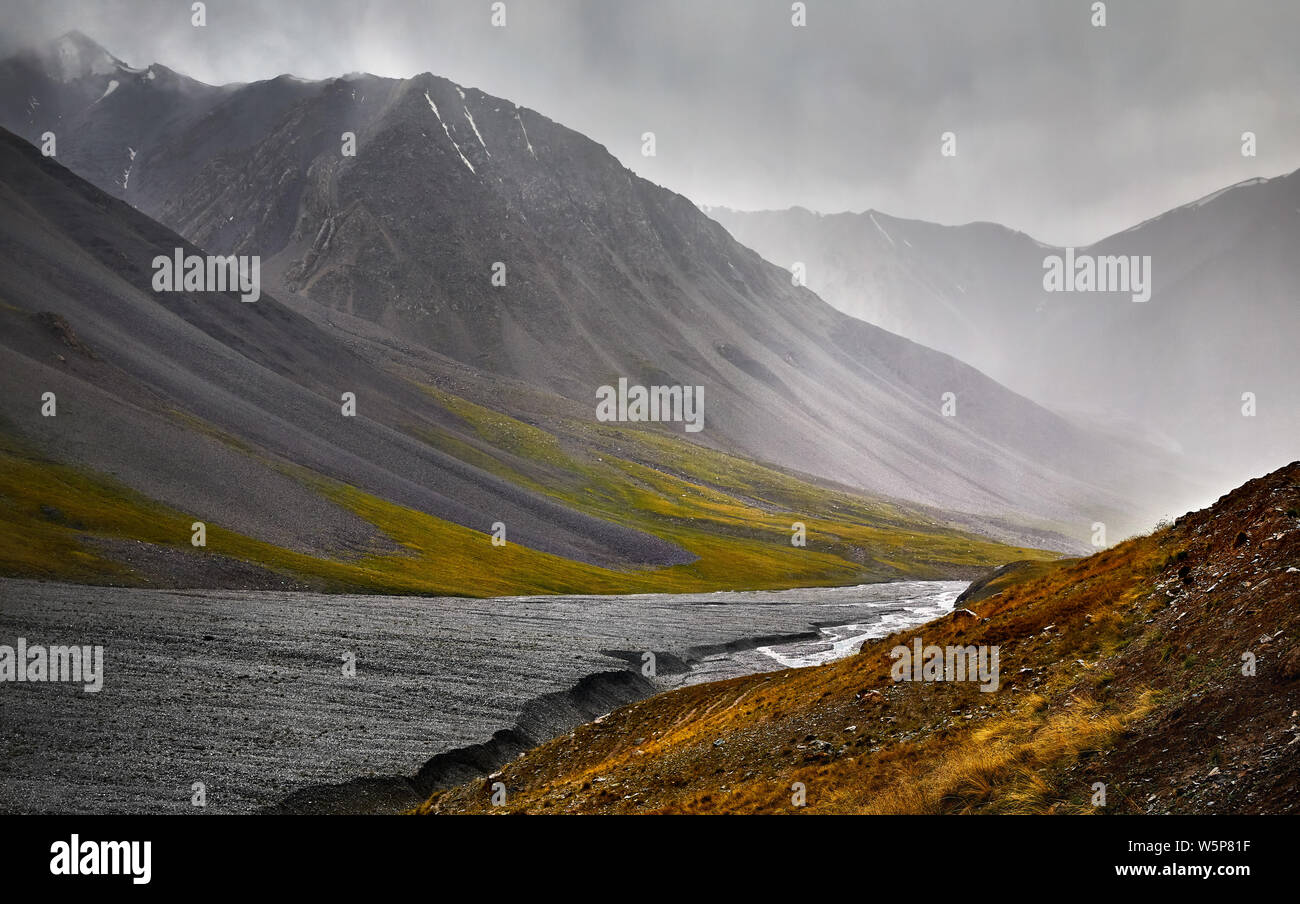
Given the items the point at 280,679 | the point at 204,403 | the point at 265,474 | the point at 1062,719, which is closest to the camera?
the point at 1062,719

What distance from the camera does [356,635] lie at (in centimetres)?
5844

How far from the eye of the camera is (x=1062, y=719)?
19.1 m

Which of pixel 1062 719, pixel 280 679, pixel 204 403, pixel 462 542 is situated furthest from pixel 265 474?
pixel 1062 719

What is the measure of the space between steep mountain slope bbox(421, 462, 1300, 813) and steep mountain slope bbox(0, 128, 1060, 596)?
5712cm

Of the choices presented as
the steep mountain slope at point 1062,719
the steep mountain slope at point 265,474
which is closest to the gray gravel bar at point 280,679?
the steep mountain slope at point 1062,719

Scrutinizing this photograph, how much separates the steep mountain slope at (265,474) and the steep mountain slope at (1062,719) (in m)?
57.1

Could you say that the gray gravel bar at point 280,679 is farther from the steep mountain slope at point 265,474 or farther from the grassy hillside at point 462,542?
the steep mountain slope at point 265,474

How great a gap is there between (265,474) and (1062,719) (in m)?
105

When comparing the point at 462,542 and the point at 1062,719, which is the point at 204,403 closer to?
the point at 462,542

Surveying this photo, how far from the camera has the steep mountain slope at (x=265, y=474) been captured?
8381 centimetres

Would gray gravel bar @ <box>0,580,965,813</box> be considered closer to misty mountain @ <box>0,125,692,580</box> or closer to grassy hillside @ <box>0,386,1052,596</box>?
grassy hillside @ <box>0,386,1052,596</box>

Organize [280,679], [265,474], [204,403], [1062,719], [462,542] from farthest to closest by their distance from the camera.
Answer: [204,403] < [462,542] < [265,474] < [280,679] < [1062,719]

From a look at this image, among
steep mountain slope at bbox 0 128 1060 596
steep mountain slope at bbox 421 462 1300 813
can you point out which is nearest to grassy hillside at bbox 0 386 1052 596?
steep mountain slope at bbox 0 128 1060 596

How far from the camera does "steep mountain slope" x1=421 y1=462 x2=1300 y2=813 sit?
15.4 meters
